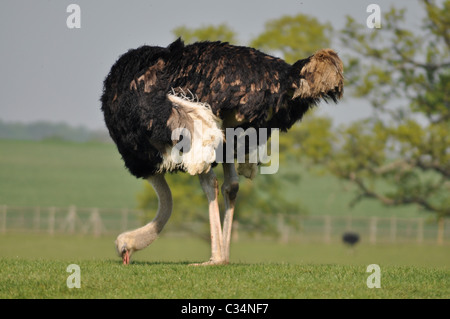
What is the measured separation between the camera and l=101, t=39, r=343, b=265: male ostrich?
27.5 feet

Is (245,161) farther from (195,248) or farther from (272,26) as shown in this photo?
(195,248)

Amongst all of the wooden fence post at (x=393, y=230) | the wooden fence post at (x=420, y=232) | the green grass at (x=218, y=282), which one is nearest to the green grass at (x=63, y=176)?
the wooden fence post at (x=393, y=230)

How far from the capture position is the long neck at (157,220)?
8914mm

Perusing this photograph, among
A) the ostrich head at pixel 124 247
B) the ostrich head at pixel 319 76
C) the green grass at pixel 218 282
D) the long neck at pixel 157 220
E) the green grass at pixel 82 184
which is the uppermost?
the green grass at pixel 82 184

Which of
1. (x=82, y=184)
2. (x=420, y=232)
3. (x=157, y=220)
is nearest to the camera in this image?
(x=157, y=220)

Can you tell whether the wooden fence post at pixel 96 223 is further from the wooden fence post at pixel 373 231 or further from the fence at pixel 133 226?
the wooden fence post at pixel 373 231

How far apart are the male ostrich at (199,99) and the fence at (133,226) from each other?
113 feet

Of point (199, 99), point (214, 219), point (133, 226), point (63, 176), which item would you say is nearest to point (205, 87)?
point (199, 99)

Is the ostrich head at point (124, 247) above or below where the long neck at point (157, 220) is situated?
below

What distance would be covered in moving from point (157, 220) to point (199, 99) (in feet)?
4.97

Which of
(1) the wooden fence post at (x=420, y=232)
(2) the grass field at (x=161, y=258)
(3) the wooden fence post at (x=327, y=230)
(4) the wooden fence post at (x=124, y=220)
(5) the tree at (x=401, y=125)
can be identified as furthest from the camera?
(1) the wooden fence post at (x=420, y=232)

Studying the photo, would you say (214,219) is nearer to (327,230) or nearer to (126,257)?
(126,257)

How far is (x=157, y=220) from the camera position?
910 cm
